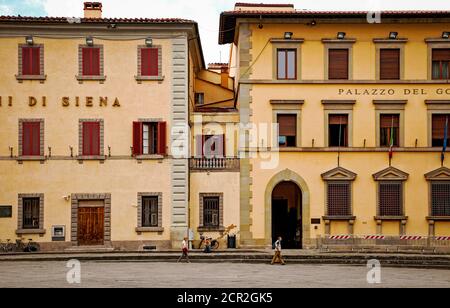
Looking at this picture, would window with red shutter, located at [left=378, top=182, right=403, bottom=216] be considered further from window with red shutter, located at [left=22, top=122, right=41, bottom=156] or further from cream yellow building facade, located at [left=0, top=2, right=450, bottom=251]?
window with red shutter, located at [left=22, top=122, right=41, bottom=156]

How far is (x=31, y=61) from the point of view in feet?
117

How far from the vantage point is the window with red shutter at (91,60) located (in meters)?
35.6

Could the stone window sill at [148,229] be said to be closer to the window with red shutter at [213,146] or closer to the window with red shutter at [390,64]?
the window with red shutter at [213,146]

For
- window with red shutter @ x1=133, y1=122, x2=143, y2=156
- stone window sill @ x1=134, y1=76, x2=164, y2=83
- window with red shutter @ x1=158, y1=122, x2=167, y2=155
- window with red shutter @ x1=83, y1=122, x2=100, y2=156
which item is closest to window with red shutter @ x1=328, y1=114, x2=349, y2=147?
window with red shutter @ x1=158, y1=122, x2=167, y2=155

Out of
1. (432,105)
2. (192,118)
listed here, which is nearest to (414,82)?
(432,105)

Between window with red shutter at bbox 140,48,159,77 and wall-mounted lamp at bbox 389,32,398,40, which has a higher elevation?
wall-mounted lamp at bbox 389,32,398,40

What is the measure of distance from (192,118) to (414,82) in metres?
11.5

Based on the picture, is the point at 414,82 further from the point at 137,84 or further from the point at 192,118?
the point at 137,84

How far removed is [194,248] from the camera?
118ft

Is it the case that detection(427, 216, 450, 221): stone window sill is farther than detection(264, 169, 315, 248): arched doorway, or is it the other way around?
detection(264, 169, 315, 248): arched doorway

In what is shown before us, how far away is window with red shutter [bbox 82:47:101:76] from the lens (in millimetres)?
35625

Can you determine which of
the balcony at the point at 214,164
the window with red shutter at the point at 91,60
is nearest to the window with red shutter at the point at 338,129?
the balcony at the point at 214,164

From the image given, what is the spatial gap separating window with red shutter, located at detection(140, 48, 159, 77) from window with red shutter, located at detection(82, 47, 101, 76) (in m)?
2.23
